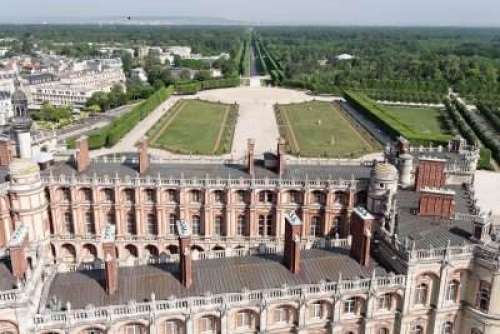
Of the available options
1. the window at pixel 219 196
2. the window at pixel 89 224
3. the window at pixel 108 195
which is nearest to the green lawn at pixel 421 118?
the window at pixel 219 196

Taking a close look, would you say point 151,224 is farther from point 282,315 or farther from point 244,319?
point 282,315

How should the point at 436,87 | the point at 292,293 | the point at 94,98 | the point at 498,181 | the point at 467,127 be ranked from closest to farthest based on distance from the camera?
1. the point at 292,293
2. the point at 498,181
3. the point at 467,127
4. the point at 94,98
5. the point at 436,87

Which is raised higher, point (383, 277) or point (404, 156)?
point (404, 156)

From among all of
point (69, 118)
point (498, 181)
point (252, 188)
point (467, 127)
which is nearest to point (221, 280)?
point (252, 188)

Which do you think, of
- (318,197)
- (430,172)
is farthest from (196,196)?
(430,172)

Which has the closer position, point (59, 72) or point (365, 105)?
point (365, 105)

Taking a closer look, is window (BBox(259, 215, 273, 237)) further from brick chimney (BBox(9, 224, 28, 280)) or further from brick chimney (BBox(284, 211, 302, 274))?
brick chimney (BBox(9, 224, 28, 280))

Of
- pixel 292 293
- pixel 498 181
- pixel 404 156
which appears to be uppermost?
pixel 404 156

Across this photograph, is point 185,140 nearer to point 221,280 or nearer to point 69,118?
point 69,118
